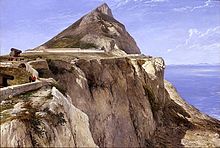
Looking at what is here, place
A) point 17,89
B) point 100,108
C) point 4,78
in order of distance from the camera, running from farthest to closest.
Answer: point 100,108 → point 4,78 → point 17,89

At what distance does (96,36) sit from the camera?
6950cm

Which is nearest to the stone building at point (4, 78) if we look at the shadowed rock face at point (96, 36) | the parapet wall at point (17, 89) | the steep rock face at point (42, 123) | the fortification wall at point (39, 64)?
the parapet wall at point (17, 89)

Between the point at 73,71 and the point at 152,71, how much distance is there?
21636mm

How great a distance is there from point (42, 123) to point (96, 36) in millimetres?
57298

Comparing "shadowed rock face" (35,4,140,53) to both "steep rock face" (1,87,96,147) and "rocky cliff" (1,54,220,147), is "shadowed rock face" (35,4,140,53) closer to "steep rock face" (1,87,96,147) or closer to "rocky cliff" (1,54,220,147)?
"rocky cliff" (1,54,220,147)

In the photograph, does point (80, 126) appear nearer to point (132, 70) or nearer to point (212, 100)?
point (132, 70)

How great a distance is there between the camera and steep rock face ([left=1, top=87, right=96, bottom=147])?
11719 mm

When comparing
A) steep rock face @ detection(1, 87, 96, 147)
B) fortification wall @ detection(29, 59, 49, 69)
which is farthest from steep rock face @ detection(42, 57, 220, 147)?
steep rock face @ detection(1, 87, 96, 147)

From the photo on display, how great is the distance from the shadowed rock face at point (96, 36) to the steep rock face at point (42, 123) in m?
47.9

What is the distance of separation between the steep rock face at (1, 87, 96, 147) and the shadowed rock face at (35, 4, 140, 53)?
4790 centimetres

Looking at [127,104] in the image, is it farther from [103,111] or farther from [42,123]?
[42,123]

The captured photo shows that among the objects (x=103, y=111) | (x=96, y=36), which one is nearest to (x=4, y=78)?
(x=103, y=111)

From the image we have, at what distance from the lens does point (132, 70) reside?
148 ft

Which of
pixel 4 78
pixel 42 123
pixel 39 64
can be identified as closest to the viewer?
pixel 42 123
